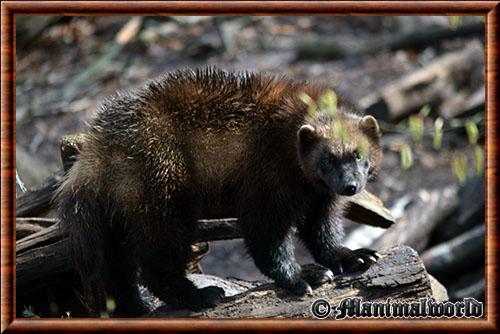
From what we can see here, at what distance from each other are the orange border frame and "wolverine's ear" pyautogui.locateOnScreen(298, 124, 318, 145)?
3.38ft

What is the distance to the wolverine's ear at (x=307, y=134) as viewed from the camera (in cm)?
664

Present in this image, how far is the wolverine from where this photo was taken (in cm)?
646

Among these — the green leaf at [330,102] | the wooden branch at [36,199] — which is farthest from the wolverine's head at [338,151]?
the wooden branch at [36,199]

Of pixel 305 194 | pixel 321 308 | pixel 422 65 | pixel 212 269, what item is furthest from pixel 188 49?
pixel 321 308

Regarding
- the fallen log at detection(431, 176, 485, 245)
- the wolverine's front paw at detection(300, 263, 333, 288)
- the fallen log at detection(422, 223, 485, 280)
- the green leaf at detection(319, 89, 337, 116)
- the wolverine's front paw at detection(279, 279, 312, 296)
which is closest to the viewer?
the green leaf at detection(319, 89, 337, 116)

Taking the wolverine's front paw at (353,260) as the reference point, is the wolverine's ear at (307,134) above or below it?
above

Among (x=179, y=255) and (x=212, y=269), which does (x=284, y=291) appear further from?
(x=212, y=269)

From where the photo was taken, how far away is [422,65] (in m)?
13.8

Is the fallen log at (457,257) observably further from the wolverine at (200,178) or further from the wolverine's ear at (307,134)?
the wolverine's ear at (307,134)

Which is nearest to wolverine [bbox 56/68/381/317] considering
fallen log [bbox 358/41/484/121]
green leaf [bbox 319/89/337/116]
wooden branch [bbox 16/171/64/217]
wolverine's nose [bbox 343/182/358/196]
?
wolverine's nose [bbox 343/182/358/196]

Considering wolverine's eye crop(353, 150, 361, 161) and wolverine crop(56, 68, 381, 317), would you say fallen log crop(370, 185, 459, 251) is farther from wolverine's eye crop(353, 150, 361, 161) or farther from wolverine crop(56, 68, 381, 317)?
wolverine's eye crop(353, 150, 361, 161)

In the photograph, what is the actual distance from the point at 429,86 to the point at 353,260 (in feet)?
22.6

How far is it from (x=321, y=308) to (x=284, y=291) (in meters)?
0.41

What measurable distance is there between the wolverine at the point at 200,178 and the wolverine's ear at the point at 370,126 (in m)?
0.01
